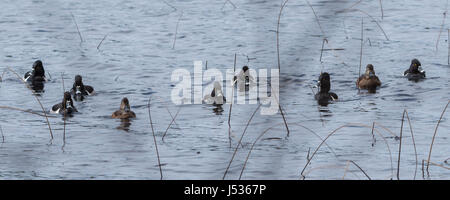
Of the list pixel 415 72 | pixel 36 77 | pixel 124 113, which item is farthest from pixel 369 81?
pixel 36 77

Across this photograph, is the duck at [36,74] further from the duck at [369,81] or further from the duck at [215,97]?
the duck at [369,81]

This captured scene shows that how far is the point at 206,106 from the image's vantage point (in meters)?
15.4

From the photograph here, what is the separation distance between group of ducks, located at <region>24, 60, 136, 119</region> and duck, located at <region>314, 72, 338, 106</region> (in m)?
3.79

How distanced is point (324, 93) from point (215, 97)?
221 centimetres

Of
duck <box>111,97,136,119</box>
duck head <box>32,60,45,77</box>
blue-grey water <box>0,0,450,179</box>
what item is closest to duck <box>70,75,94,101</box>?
blue-grey water <box>0,0,450,179</box>

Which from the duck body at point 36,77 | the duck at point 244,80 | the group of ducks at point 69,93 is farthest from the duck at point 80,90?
the duck at point 244,80

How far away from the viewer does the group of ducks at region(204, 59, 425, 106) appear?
15297mm

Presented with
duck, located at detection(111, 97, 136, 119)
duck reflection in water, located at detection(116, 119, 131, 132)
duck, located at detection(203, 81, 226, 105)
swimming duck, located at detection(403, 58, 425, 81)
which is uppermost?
swimming duck, located at detection(403, 58, 425, 81)

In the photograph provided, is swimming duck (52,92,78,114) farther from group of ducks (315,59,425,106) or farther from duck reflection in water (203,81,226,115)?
group of ducks (315,59,425,106)

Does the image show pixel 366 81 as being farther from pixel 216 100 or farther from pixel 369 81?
pixel 216 100

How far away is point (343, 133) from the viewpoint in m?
11.5

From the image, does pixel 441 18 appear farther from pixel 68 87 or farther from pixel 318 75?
pixel 68 87
